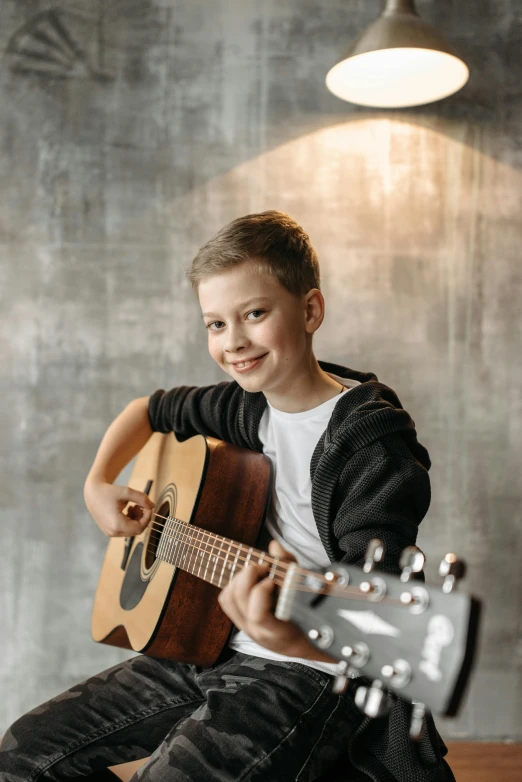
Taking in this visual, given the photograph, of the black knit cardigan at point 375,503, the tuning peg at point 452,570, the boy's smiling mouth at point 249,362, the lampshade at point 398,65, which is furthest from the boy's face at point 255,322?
the lampshade at point 398,65

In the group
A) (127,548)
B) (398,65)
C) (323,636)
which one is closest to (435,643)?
(323,636)

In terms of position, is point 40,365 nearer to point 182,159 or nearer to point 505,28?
point 182,159

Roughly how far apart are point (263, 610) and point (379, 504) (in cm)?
27

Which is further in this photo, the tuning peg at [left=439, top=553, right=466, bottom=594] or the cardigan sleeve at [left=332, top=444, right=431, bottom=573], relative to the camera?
the cardigan sleeve at [left=332, top=444, right=431, bottom=573]

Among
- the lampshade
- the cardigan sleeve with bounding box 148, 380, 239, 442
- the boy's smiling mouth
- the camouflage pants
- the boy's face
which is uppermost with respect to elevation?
the lampshade

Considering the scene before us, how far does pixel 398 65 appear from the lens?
1825 mm

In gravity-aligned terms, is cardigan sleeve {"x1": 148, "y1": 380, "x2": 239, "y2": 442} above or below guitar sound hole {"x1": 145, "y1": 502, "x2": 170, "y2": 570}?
above

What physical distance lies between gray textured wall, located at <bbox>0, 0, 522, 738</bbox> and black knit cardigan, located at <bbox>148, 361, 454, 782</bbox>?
986mm

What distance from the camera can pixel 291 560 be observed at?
867mm

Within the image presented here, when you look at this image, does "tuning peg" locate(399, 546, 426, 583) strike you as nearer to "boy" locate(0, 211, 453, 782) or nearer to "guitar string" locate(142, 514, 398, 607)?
"guitar string" locate(142, 514, 398, 607)

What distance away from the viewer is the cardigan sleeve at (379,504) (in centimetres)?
100

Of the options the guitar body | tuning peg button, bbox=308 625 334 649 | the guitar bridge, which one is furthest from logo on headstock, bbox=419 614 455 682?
the guitar bridge

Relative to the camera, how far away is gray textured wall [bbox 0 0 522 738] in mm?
2080

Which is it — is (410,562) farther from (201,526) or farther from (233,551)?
(201,526)
